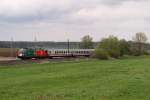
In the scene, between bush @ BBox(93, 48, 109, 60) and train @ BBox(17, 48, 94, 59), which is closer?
train @ BBox(17, 48, 94, 59)

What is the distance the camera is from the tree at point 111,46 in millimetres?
102894

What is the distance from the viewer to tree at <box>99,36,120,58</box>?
338 feet

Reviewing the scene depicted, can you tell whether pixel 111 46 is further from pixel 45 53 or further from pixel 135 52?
pixel 45 53

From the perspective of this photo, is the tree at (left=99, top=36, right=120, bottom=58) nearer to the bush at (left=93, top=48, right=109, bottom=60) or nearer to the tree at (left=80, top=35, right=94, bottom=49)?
the bush at (left=93, top=48, right=109, bottom=60)

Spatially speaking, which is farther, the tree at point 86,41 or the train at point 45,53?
the tree at point 86,41

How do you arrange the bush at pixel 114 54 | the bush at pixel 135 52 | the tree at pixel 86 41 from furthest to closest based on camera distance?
the tree at pixel 86 41, the bush at pixel 135 52, the bush at pixel 114 54

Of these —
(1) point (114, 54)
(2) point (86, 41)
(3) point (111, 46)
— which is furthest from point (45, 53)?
(2) point (86, 41)

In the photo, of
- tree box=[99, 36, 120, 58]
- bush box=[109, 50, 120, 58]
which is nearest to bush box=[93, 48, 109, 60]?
tree box=[99, 36, 120, 58]

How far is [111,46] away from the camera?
356 ft

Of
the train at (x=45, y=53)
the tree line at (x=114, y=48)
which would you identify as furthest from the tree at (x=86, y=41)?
the train at (x=45, y=53)

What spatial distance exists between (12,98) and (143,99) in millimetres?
5648

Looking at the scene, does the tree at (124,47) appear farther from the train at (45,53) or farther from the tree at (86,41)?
the tree at (86,41)

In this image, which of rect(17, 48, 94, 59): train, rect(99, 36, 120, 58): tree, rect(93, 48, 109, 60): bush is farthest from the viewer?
rect(99, 36, 120, 58): tree

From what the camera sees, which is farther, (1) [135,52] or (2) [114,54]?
(1) [135,52]
